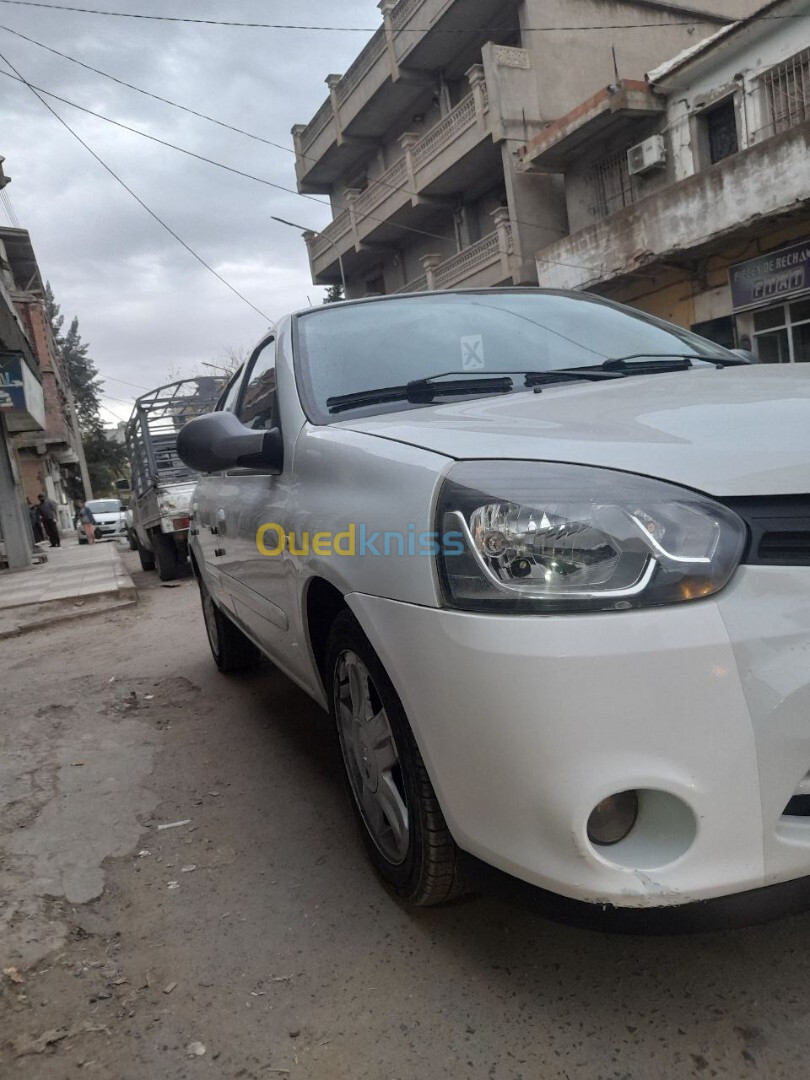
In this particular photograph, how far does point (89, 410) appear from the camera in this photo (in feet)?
206

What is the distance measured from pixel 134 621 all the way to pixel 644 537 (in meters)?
7.02

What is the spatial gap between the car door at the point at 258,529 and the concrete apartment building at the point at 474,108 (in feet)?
47.8

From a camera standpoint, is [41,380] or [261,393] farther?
[41,380]

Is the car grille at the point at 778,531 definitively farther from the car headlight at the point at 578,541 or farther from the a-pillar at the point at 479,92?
the a-pillar at the point at 479,92

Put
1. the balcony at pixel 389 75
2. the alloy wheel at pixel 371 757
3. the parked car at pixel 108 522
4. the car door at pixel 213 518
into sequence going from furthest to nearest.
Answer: the parked car at pixel 108 522, the balcony at pixel 389 75, the car door at pixel 213 518, the alloy wheel at pixel 371 757

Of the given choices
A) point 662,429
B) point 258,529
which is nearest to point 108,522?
point 258,529

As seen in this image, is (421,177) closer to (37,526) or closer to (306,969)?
(37,526)

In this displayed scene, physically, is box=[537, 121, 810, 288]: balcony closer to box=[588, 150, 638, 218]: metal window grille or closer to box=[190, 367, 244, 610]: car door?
box=[588, 150, 638, 218]: metal window grille

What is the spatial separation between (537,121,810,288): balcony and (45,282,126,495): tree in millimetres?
49879

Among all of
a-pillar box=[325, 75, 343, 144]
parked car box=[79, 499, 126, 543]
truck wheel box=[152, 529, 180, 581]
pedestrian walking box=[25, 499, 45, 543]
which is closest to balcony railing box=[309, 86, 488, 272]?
a-pillar box=[325, 75, 343, 144]

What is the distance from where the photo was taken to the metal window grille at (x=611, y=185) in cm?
1515

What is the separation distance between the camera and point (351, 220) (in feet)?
77.6

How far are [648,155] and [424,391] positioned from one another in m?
13.5

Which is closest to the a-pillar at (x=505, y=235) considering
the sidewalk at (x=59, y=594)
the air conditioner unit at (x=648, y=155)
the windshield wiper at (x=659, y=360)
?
the air conditioner unit at (x=648, y=155)
